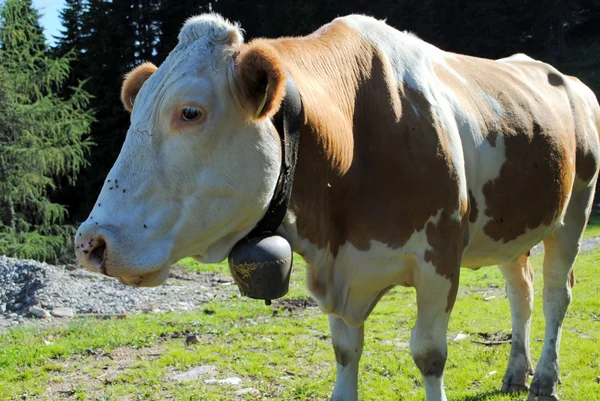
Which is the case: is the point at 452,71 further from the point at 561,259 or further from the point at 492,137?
the point at 561,259

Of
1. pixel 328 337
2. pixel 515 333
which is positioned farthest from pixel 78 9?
pixel 515 333

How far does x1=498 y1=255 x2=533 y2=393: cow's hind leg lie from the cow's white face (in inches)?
121

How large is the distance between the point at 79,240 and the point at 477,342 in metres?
4.86

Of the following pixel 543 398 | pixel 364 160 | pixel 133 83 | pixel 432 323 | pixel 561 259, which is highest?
pixel 133 83

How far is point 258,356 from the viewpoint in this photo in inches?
232

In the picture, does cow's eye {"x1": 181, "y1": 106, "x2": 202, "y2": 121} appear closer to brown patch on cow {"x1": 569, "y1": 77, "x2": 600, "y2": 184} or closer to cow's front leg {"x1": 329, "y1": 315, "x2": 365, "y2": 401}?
cow's front leg {"x1": 329, "y1": 315, "x2": 365, "y2": 401}

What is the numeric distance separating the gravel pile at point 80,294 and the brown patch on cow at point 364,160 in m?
5.82

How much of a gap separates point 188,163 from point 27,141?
1321 centimetres

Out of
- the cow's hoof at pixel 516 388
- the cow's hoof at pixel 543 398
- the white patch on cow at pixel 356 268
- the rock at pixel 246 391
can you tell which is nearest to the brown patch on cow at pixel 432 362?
the white patch on cow at pixel 356 268

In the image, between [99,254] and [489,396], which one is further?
[489,396]

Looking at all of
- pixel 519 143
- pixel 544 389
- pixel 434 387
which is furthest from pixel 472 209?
pixel 544 389

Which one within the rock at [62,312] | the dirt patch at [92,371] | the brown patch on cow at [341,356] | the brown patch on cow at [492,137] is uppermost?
the brown patch on cow at [492,137]

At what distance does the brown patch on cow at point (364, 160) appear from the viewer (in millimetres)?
3020

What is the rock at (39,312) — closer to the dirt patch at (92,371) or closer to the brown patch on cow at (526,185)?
the dirt patch at (92,371)
